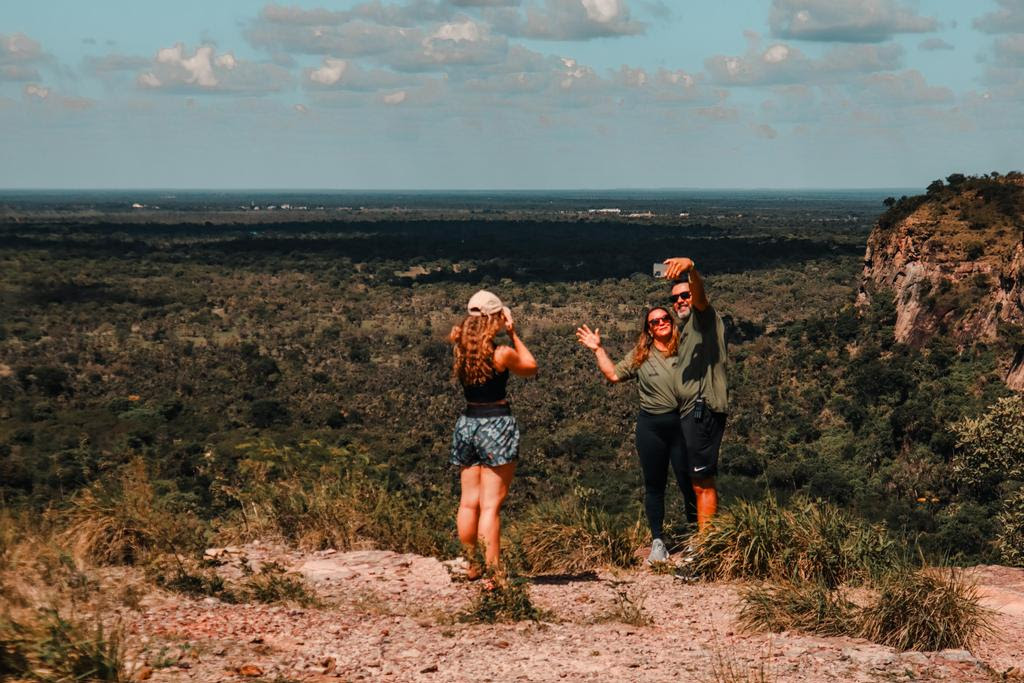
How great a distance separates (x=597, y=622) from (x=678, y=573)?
44.3 inches

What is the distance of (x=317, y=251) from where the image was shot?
120 m

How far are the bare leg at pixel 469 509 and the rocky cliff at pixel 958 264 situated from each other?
2981cm

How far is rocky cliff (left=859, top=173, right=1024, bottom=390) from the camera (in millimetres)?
35344

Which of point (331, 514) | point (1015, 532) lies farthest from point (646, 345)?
point (1015, 532)

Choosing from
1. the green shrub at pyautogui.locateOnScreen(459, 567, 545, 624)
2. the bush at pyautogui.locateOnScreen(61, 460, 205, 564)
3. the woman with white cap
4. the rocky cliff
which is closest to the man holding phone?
the woman with white cap

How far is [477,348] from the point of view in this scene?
6.06 m

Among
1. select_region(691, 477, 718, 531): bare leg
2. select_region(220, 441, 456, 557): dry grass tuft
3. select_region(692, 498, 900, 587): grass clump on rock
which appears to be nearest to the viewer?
select_region(692, 498, 900, 587): grass clump on rock

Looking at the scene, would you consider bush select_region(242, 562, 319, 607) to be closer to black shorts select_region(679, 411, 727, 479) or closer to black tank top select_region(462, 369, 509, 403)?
black tank top select_region(462, 369, 509, 403)

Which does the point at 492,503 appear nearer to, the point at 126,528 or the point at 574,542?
the point at 574,542

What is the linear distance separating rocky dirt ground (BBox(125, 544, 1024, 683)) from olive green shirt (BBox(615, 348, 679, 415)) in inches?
45.7

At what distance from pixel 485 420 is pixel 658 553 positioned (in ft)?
5.93

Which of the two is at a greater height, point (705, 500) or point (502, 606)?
point (705, 500)

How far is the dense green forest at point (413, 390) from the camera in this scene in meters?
24.9

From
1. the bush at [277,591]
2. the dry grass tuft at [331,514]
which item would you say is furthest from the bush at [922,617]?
the bush at [277,591]
